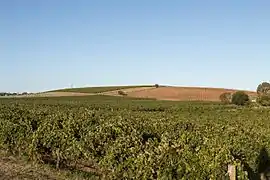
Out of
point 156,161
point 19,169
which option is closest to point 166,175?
point 156,161

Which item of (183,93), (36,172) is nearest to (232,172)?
(36,172)

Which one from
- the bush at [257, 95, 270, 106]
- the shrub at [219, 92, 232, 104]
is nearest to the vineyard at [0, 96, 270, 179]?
the bush at [257, 95, 270, 106]

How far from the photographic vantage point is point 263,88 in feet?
291

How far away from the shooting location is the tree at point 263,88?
8320 centimetres

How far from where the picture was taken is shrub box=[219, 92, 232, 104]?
80.0m

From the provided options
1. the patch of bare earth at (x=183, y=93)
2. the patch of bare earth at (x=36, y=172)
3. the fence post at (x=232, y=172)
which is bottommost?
the patch of bare earth at (x=36, y=172)

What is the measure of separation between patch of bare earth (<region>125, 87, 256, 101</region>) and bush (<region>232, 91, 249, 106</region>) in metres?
5.21

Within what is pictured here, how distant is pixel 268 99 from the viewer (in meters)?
73.9

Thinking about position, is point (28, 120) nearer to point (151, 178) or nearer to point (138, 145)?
point (138, 145)

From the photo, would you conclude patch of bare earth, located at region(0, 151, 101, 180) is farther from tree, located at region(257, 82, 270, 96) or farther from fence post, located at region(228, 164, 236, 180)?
tree, located at region(257, 82, 270, 96)

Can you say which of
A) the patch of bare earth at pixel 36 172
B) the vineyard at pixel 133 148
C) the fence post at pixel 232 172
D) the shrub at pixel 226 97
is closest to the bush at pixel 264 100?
the shrub at pixel 226 97

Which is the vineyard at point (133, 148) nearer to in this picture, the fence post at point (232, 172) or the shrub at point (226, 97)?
the fence post at point (232, 172)

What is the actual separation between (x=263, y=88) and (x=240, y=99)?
12.5 meters

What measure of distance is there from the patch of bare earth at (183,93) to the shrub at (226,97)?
1.18 meters
